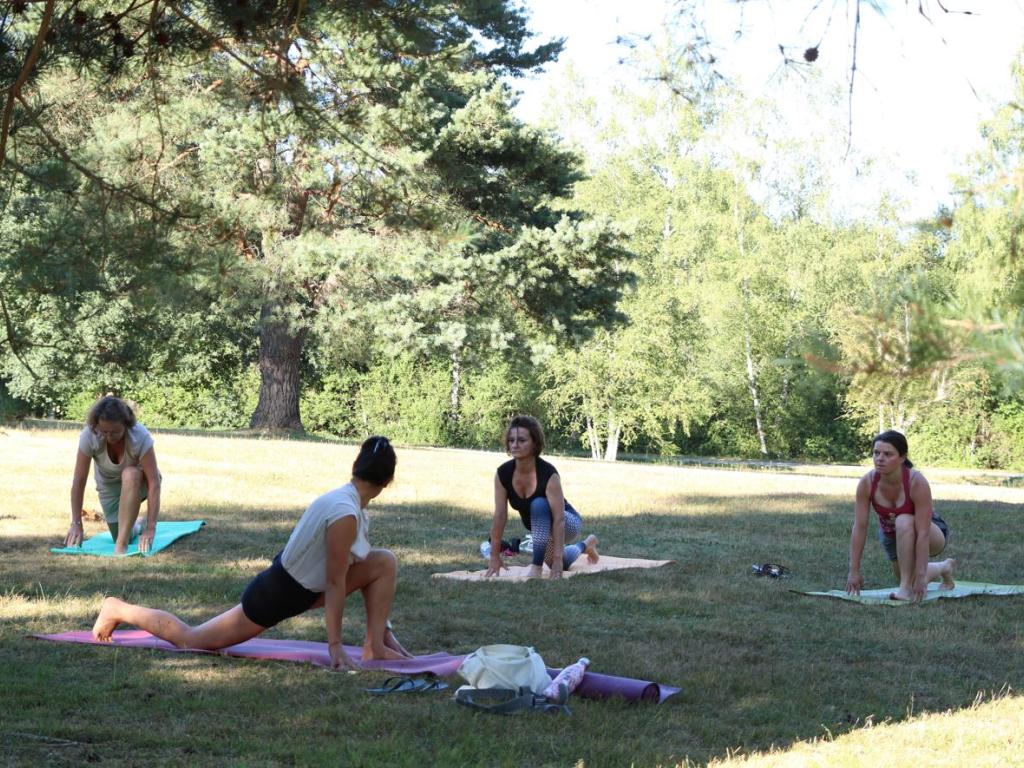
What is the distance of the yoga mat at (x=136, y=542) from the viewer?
779 cm

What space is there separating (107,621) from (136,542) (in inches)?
125

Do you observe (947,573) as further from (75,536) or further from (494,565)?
(75,536)

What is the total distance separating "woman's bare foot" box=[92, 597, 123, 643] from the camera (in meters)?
5.18

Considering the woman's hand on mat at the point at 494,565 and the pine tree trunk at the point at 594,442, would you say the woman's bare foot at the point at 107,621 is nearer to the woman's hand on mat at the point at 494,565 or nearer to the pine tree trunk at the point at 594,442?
the woman's hand on mat at the point at 494,565

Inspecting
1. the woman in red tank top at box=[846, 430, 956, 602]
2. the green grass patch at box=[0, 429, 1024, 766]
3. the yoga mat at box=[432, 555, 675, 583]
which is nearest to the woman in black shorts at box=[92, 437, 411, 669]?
the green grass patch at box=[0, 429, 1024, 766]

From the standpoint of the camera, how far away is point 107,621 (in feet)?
17.1

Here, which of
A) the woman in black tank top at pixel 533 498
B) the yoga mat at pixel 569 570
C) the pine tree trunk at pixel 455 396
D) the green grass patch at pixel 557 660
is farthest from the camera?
the pine tree trunk at pixel 455 396

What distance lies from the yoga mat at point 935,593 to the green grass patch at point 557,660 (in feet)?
0.46

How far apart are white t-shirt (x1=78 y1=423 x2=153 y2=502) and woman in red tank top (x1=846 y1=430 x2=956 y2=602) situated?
15.0ft

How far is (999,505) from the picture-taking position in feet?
44.1

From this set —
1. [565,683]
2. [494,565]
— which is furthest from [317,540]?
[494,565]

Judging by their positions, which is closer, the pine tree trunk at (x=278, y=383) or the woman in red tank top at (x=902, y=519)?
the woman in red tank top at (x=902, y=519)

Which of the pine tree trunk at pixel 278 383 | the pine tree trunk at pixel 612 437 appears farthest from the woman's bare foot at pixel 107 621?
the pine tree trunk at pixel 612 437

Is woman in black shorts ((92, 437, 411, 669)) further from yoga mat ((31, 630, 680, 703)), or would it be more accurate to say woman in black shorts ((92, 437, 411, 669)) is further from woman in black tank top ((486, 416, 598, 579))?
woman in black tank top ((486, 416, 598, 579))
